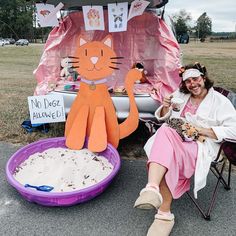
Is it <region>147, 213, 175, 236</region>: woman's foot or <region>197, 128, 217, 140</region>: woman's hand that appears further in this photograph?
<region>197, 128, 217, 140</region>: woman's hand

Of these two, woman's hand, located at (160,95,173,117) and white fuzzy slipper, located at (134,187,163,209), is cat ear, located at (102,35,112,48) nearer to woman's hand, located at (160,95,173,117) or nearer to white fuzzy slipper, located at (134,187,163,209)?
woman's hand, located at (160,95,173,117)

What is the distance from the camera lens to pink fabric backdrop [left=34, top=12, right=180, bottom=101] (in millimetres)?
4250

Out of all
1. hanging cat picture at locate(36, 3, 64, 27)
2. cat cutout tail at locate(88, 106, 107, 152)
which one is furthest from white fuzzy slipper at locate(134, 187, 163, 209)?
hanging cat picture at locate(36, 3, 64, 27)

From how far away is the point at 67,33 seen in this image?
16.1ft

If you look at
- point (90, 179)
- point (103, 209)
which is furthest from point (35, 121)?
point (103, 209)

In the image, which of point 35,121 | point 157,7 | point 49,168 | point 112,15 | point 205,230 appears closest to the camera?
point 205,230

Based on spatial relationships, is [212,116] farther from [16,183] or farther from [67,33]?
[67,33]


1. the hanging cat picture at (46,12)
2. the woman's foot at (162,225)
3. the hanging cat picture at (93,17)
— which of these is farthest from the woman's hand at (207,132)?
the hanging cat picture at (46,12)

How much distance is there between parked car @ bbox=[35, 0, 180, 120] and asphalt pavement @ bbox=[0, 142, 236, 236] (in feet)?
4.38

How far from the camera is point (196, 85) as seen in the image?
8.63 ft

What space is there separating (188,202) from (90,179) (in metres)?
0.84

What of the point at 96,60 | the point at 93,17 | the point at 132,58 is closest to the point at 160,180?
the point at 96,60

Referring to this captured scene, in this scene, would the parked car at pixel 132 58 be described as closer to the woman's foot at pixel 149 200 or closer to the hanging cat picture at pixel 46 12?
the hanging cat picture at pixel 46 12

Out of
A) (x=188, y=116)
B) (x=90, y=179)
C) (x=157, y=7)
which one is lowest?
(x=90, y=179)
